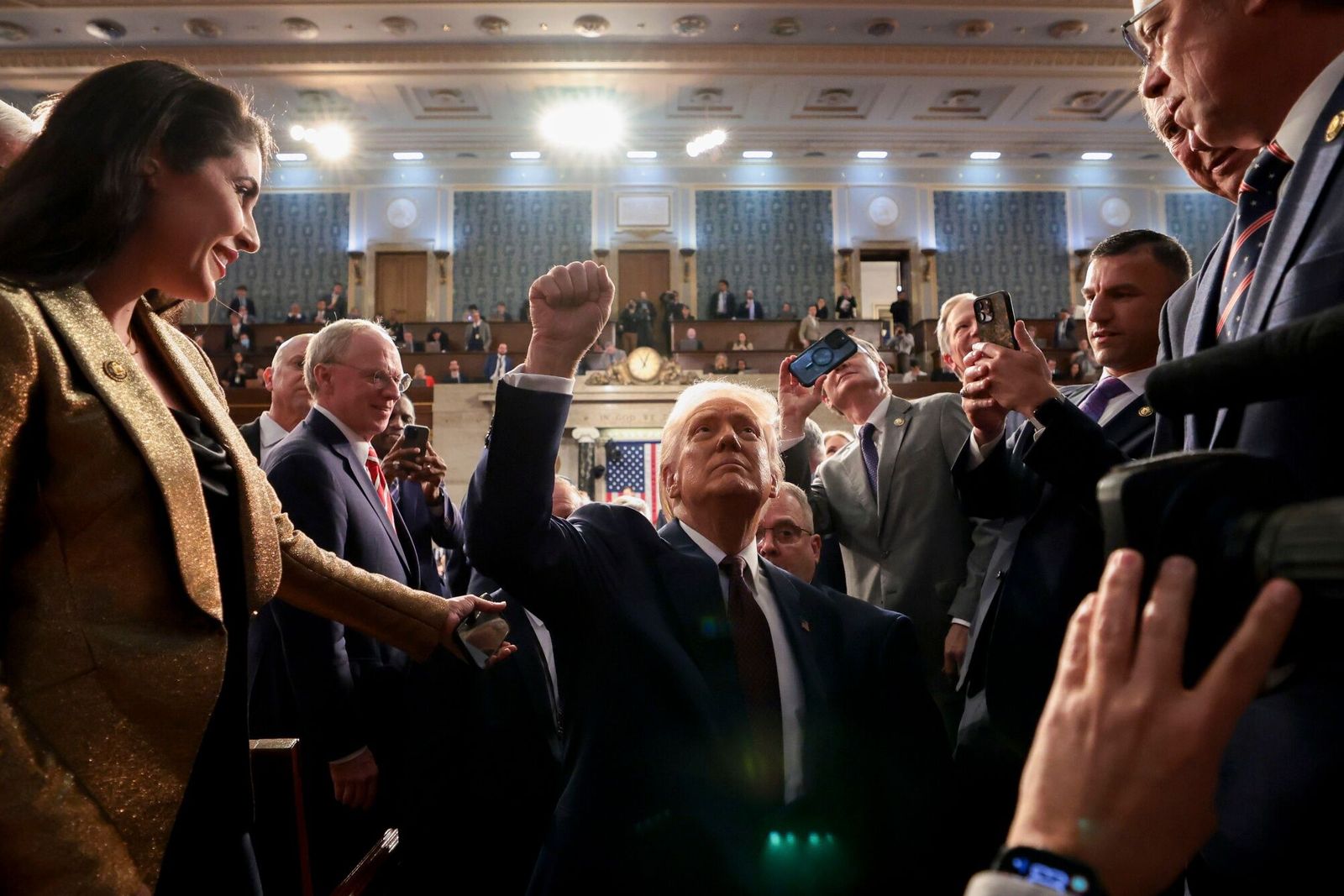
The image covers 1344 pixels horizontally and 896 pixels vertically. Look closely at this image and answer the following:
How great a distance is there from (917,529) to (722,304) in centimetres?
1235

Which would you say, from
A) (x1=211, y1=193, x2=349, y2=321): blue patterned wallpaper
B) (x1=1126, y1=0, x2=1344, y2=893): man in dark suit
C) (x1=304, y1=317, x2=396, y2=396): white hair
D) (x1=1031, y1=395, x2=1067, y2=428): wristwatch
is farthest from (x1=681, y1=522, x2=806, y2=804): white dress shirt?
(x1=211, y1=193, x2=349, y2=321): blue patterned wallpaper

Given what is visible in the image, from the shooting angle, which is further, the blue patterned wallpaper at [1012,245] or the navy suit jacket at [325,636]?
the blue patterned wallpaper at [1012,245]

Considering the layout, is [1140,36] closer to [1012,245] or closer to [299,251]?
[1012,245]

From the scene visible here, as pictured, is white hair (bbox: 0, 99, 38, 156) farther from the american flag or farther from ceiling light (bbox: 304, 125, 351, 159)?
ceiling light (bbox: 304, 125, 351, 159)

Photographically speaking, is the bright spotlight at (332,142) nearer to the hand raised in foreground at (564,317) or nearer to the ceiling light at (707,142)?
the ceiling light at (707,142)

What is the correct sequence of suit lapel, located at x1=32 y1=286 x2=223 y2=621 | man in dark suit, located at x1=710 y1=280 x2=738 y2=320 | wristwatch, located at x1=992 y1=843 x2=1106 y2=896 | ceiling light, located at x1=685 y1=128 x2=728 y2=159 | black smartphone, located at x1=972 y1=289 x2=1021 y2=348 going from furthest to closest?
1. man in dark suit, located at x1=710 y1=280 x2=738 y2=320
2. ceiling light, located at x1=685 y1=128 x2=728 y2=159
3. black smartphone, located at x1=972 y1=289 x2=1021 y2=348
4. suit lapel, located at x1=32 y1=286 x2=223 y2=621
5. wristwatch, located at x1=992 y1=843 x2=1106 y2=896

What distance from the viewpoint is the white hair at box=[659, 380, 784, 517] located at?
1820 millimetres

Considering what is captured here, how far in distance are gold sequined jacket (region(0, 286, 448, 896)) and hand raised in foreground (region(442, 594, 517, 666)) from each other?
0.51 meters

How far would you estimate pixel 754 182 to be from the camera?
15.3 meters

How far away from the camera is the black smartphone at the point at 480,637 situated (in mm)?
1500

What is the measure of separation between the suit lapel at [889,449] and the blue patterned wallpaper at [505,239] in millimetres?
13148

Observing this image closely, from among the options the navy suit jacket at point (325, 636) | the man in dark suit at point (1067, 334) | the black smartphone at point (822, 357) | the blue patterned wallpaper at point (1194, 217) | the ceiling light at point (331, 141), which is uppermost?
the ceiling light at point (331, 141)

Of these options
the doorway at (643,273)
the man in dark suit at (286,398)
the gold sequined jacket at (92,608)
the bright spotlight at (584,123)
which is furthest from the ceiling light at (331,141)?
the gold sequined jacket at (92,608)

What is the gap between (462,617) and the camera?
1.53 metres
